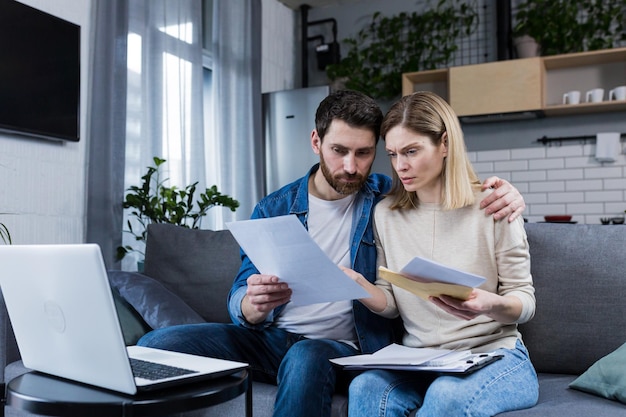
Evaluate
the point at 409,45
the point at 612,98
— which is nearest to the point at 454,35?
the point at 409,45

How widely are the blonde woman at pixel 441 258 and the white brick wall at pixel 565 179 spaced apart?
117 inches

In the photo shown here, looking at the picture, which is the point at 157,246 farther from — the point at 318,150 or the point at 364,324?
the point at 364,324

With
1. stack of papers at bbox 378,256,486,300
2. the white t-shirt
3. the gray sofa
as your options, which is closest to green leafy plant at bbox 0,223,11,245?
the gray sofa

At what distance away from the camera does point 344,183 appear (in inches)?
74.4

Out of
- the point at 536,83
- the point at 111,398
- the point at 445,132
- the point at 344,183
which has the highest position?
the point at 536,83

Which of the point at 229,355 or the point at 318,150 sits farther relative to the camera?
the point at 318,150

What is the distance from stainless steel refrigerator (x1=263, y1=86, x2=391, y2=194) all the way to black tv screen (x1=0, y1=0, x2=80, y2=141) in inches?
73.3

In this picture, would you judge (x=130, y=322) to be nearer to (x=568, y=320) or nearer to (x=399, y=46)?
(x=568, y=320)

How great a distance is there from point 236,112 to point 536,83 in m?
1.98

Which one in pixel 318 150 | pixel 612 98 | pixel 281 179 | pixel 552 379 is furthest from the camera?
pixel 281 179

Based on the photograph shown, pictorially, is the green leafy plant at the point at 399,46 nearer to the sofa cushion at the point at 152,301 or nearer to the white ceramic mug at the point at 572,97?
the white ceramic mug at the point at 572,97

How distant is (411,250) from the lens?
179cm

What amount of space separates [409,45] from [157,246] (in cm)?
318

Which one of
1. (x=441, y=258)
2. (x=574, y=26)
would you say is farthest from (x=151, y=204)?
(x=574, y=26)
